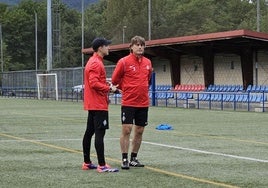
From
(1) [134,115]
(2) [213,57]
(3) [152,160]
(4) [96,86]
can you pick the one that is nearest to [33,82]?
(2) [213,57]

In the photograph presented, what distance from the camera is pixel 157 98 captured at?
41.0 meters

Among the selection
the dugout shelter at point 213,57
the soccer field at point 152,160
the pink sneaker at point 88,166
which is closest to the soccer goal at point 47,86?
the dugout shelter at point 213,57

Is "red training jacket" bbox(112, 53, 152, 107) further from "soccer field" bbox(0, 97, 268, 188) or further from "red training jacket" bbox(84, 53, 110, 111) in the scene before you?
"soccer field" bbox(0, 97, 268, 188)

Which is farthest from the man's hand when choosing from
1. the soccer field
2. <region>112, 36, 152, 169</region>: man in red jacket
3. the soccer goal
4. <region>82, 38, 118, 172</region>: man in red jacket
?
the soccer goal

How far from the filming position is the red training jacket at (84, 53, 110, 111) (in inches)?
368

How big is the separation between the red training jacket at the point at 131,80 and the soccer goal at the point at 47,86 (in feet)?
→ 150

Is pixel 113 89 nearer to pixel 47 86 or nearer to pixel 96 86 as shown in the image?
pixel 96 86

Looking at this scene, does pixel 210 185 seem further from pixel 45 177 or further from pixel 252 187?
pixel 45 177

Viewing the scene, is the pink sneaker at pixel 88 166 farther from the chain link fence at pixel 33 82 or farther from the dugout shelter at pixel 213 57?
the chain link fence at pixel 33 82

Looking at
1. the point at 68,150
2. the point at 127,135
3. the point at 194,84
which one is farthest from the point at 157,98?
the point at 127,135

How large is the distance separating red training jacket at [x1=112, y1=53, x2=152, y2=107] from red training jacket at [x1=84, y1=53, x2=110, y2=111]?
47 centimetres

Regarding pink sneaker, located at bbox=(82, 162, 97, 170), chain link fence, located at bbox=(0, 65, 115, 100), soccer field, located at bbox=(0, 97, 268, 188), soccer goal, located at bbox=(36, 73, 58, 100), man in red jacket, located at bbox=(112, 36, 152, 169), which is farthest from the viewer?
soccer goal, located at bbox=(36, 73, 58, 100)

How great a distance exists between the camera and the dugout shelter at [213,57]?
36.5 m

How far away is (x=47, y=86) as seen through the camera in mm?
58500
